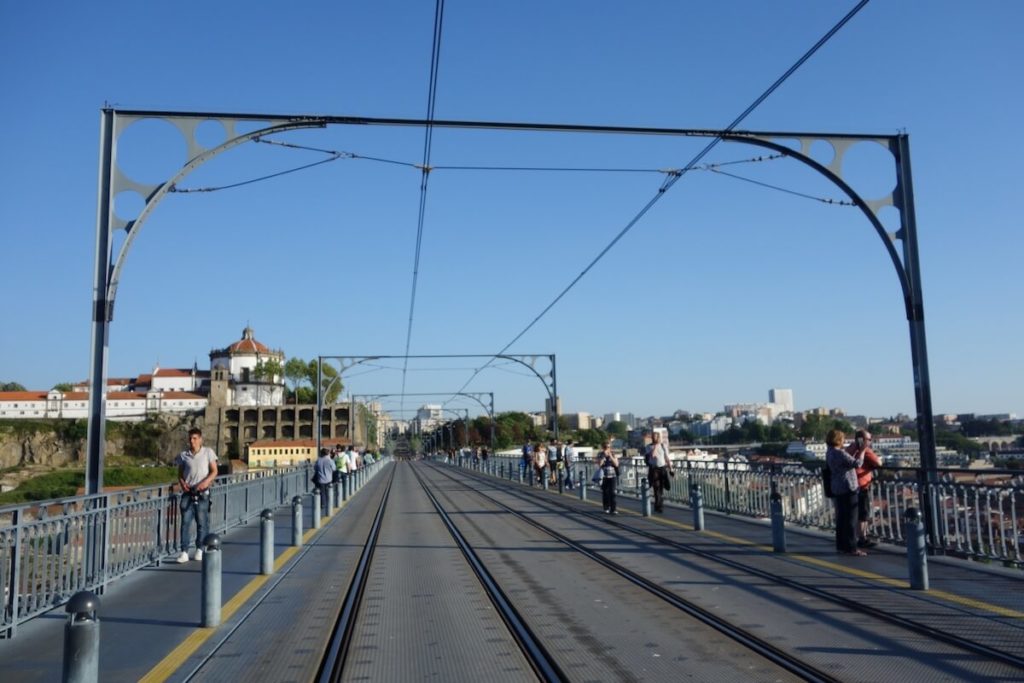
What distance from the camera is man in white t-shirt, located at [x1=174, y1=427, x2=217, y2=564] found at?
12836 mm

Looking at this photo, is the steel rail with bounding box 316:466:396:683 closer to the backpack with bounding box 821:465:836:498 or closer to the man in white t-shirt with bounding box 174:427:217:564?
the man in white t-shirt with bounding box 174:427:217:564

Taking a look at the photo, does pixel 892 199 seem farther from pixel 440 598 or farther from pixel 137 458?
pixel 137 458

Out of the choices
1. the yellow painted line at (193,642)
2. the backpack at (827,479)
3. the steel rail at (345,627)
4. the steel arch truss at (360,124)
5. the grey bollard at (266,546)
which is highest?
the steel arch truss at (360,124)

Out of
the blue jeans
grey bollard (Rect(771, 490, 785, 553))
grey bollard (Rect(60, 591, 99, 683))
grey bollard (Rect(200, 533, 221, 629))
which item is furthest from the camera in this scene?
grey bollard (Rect(771, 490, 785, 553))

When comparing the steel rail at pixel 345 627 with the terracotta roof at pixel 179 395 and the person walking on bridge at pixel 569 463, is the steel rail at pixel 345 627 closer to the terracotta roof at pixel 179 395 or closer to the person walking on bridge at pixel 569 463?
the person walking on bridge at pixel 569 463

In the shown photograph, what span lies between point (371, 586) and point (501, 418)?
125 m

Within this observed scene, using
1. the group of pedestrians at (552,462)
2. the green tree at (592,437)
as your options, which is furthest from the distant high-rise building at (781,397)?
the group of pedestrians at (552,462)

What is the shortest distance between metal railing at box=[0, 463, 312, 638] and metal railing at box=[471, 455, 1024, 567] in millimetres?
10074

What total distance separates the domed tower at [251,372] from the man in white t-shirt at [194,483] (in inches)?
6485

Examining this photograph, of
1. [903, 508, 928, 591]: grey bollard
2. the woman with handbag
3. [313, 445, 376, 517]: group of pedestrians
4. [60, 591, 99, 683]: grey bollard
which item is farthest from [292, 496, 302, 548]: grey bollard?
[60, 591, 99, 683]: grey bollard

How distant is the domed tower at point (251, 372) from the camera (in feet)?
585

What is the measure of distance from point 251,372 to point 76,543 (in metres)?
180

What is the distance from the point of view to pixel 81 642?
215 inches

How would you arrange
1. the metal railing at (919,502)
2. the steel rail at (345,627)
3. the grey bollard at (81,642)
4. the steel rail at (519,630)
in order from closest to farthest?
the grey bollard at (81,642), the steel rail at (519,630), the steel rail at (345,627), the metal railing at (919,502)
